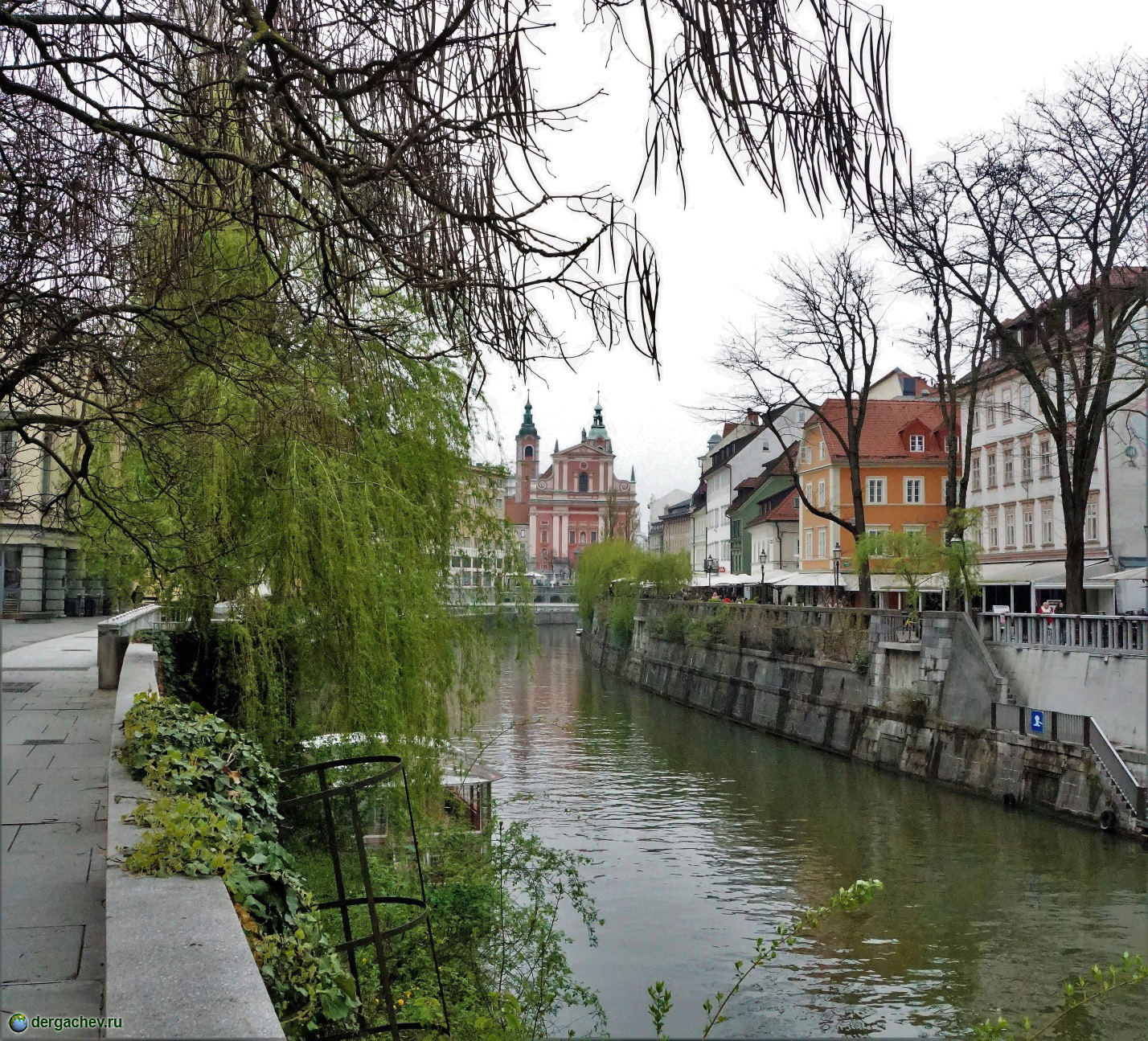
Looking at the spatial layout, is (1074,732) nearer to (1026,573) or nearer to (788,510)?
(1026,573)

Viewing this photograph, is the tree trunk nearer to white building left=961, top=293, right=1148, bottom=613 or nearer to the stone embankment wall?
the stone embankment wall

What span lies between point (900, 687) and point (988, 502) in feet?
50.0

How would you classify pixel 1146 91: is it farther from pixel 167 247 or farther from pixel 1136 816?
pixel 167 247

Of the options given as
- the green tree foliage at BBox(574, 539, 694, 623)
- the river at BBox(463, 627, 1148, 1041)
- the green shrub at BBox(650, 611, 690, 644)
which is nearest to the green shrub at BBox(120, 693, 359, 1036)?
the river at BBox(463, 627, 1148, 1041)

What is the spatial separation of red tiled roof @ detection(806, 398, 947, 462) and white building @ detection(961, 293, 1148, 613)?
13.3ft

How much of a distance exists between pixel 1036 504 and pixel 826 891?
24.0 metres

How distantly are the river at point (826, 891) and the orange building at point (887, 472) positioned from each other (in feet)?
67.0

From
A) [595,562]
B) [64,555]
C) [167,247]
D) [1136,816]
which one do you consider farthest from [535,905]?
[595,562]

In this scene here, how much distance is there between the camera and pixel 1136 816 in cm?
1888

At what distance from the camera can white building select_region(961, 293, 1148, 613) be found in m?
32.4

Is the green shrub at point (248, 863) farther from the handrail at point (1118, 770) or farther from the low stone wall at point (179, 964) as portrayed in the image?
the handrail at point (1118, 770)

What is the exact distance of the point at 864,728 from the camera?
28.8 m

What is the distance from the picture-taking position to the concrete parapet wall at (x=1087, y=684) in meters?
20.0

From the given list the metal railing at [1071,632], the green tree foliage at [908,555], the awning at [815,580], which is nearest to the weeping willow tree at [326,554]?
the metal railing at [1071,632]
